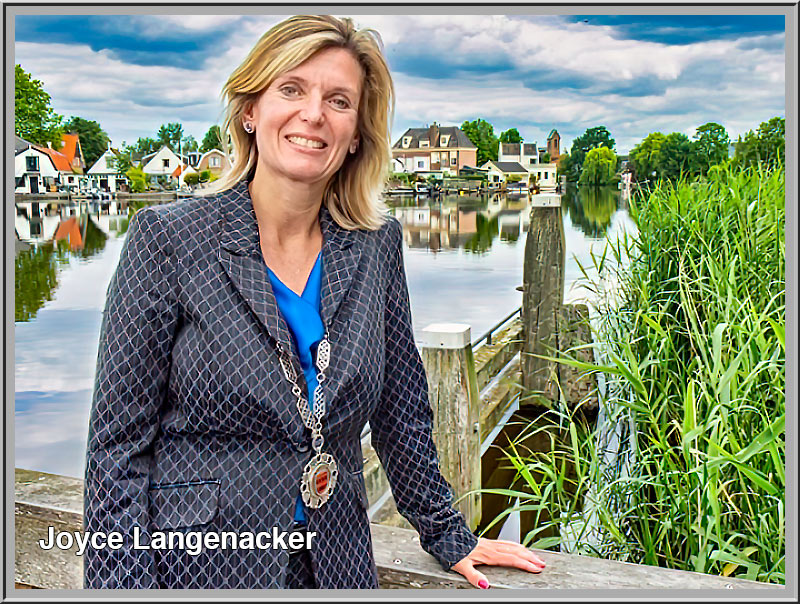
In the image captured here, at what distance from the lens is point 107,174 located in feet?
9.76

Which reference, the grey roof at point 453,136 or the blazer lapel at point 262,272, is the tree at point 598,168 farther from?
the blazer lapel at point 262,272

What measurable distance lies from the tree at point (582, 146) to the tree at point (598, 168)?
35mm

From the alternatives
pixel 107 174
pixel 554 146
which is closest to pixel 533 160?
pixel 554 146

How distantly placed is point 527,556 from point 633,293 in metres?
3.15

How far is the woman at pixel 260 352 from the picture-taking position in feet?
3.97

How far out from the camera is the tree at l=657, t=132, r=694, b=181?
5094 millimetres

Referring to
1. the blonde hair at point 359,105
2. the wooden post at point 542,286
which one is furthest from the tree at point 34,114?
the wooden post at point 542,286

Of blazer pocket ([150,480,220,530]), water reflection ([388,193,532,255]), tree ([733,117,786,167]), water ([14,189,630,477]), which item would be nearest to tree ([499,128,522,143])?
water ([14,189,630,477])

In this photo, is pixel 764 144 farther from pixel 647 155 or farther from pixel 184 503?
pixel 184 503

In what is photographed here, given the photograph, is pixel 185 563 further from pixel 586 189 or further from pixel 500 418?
pixel 500 418

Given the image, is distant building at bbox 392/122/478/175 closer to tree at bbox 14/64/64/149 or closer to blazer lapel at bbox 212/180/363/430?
tree at bbox 14/64/64/149

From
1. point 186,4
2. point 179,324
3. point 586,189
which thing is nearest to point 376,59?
point 186,4

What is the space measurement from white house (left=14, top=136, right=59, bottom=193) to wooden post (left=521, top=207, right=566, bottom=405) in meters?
3.12

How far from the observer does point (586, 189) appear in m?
3.96
